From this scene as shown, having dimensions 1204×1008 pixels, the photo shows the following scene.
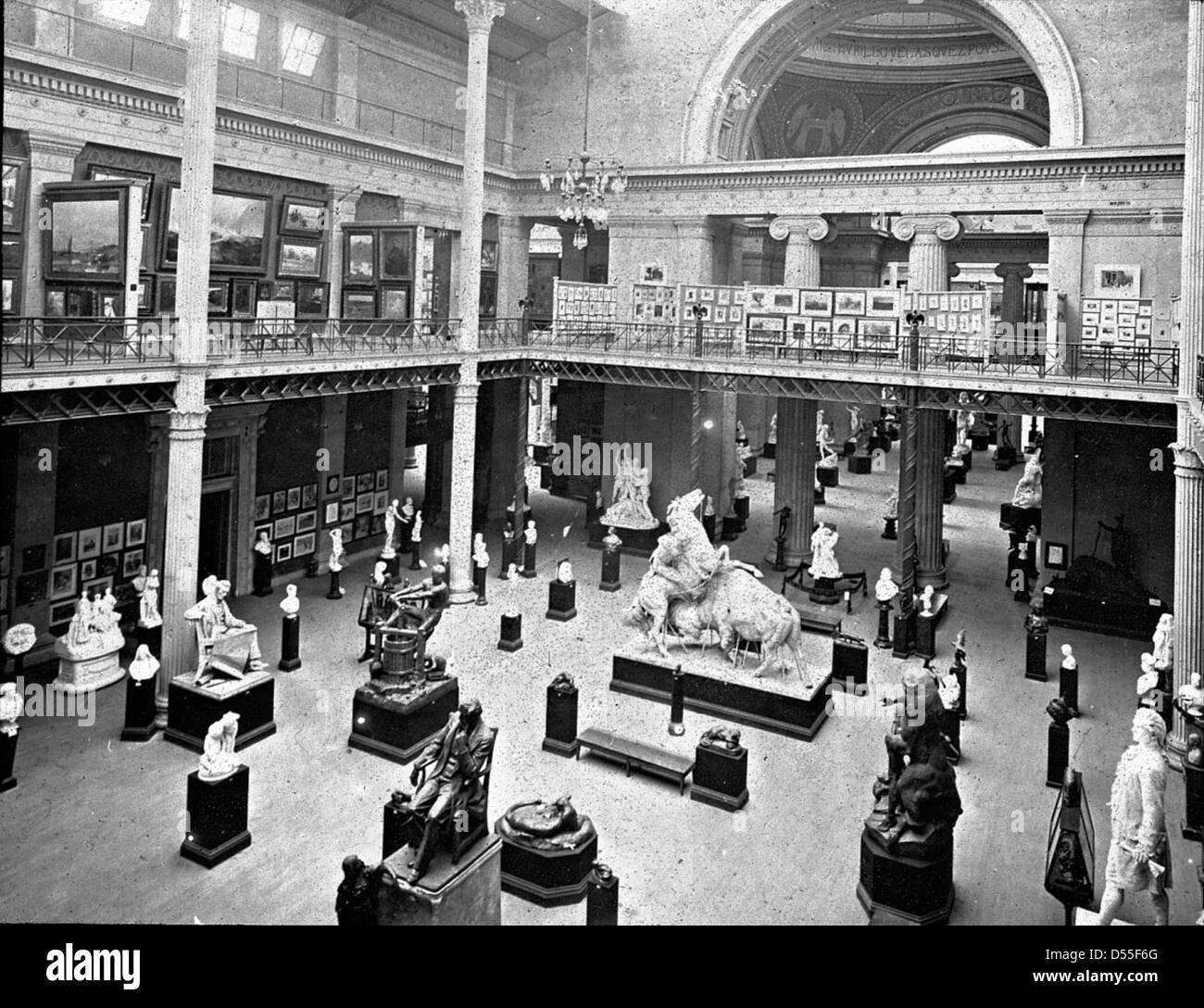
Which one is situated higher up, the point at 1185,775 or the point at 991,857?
the point at 1185,775

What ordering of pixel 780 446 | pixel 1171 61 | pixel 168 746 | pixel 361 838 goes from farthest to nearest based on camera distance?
pixel 780 446, pixel 1171 61, pixel 168 746, pixel 361 838

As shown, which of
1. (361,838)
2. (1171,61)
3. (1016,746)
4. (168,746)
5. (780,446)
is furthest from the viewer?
(780,446)

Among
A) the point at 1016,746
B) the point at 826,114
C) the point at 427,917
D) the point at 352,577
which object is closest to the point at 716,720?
the point at 1016,746

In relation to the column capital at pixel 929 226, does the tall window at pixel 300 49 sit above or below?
above

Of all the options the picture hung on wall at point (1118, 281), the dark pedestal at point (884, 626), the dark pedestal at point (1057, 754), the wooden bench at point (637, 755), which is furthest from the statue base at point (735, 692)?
the picture hung on wall at point (1118, 281)

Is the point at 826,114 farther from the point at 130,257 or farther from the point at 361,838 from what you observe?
the point at 361,838

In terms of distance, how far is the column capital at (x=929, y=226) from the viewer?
60.4 ft

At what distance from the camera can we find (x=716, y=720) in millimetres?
12758

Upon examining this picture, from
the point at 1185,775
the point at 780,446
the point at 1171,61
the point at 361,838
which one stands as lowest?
the point at 361,838

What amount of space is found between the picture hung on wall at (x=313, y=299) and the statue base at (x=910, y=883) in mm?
14344

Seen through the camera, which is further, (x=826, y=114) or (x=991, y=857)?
(x=826, y=114)

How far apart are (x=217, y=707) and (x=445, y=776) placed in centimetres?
479

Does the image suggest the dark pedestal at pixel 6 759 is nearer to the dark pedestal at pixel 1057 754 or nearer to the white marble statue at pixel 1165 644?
the dark pedestal at pixel 1057 754

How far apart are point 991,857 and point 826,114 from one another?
2706 centimetres
